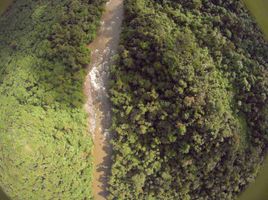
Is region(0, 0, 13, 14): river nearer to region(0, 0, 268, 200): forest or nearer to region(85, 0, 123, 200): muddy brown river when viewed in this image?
region(0, 0, 268, 200): forest

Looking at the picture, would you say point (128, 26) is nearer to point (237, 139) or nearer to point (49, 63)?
point (49, 63)

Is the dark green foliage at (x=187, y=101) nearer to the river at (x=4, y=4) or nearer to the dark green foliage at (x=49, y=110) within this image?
the dark green foliage at (x=49, y=110)

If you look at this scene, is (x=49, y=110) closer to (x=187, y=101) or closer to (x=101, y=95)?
(x=101, y=95)

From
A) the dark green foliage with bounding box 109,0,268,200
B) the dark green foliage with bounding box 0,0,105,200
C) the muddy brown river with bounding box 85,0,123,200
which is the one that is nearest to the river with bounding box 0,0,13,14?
the dark green foliage with bounding box 0,0,105,200

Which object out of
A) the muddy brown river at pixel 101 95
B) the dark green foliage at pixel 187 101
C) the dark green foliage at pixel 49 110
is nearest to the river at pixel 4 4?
the dark green foliage at pixel 49 110

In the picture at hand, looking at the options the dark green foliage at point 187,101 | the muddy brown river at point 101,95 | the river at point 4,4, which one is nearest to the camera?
the dark green foliage at point 187,101

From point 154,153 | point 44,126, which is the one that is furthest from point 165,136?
point 44,126
